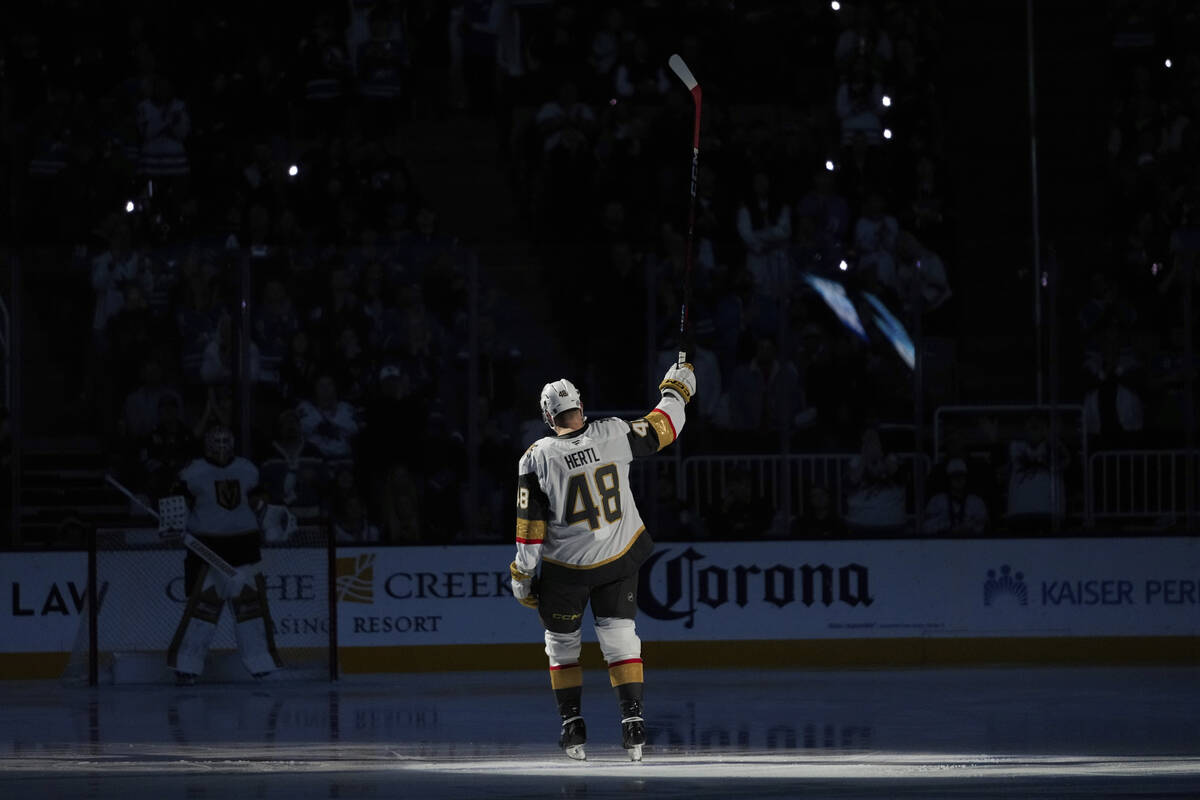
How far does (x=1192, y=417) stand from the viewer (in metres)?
14.7

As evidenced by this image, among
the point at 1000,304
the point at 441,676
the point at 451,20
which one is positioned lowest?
the point at 441,676

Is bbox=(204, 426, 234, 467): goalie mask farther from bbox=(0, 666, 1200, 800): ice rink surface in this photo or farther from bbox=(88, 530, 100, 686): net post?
bbox=(0, 666, 1200, 800): ice rink surface

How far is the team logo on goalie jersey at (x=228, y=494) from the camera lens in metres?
13.6

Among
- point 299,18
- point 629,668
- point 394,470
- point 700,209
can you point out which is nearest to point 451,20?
point 299,18

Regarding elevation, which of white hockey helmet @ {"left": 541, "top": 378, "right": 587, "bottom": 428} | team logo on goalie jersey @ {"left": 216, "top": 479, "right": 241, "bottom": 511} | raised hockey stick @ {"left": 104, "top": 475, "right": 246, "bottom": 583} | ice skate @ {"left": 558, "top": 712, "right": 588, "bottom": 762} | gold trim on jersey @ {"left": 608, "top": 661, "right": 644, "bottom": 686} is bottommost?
ice skate @ {"left": 558, "top": 712, "right": 588, "bottom": 762}

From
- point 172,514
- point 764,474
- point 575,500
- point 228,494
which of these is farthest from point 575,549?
point 764,474

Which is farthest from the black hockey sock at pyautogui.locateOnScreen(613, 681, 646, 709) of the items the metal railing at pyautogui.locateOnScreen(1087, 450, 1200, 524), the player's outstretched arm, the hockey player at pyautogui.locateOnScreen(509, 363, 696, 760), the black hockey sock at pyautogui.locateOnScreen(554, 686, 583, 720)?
the metal railing at pyautogui.locateOnScreen(1087, 450, 1200, 524)

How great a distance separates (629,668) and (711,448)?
5.38m

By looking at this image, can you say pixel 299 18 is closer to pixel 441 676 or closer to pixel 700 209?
pixel 700 209

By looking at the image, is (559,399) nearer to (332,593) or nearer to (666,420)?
(666,420)

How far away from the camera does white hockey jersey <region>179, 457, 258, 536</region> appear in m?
13.6

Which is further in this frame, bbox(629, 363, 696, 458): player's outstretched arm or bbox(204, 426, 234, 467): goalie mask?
bbox(204, 426, 234, 467): goalie mask

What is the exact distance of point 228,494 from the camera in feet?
44.6

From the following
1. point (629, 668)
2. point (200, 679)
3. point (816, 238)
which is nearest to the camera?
point (629, 668)
